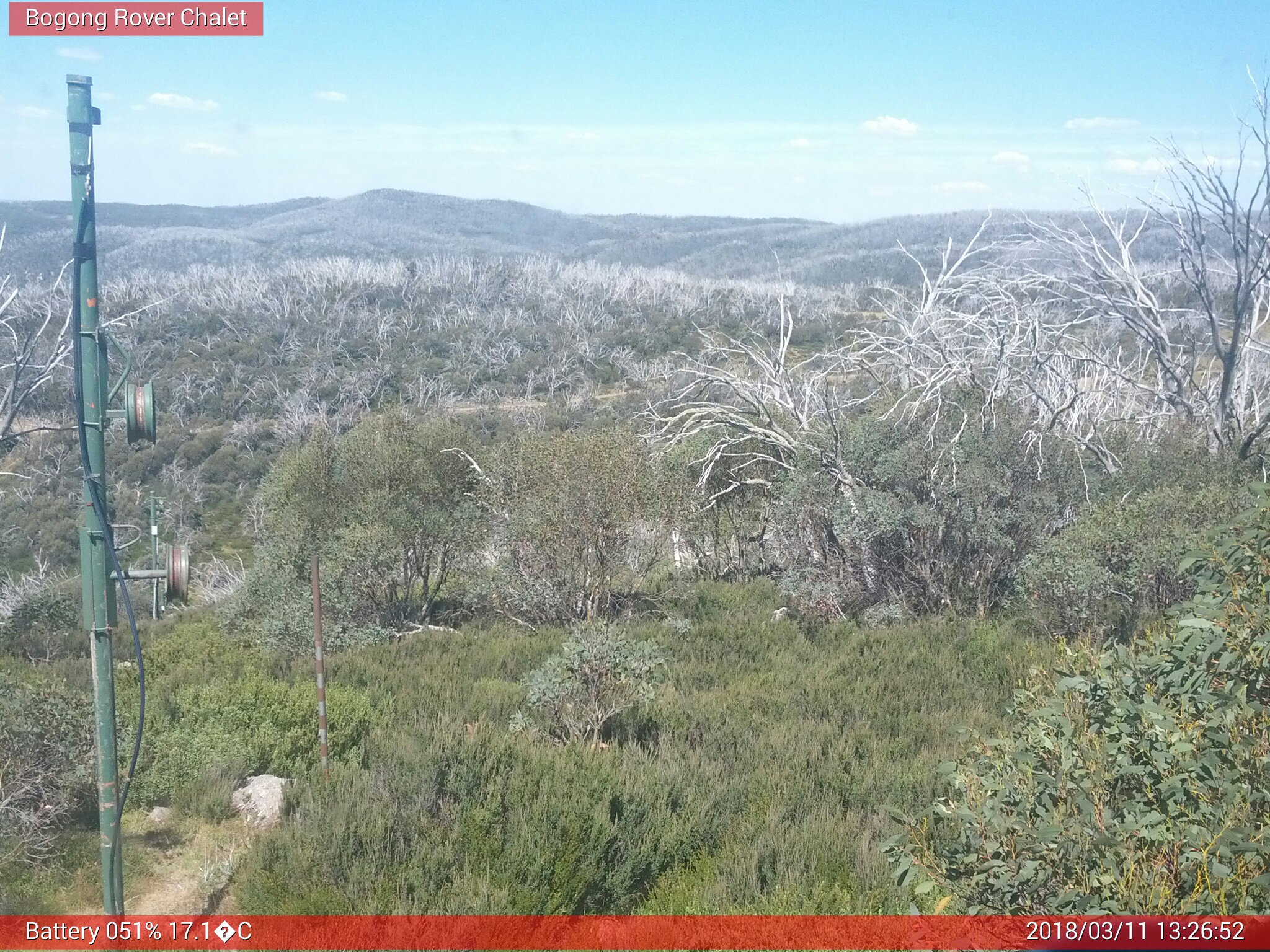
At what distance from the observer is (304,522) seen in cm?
1415

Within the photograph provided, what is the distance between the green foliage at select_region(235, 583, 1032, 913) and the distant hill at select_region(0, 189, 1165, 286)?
49.7 metres

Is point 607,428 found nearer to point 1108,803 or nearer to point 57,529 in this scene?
point 1108,803

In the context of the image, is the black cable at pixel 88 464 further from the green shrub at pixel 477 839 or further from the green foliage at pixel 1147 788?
the green foliage at pixel 1147 788

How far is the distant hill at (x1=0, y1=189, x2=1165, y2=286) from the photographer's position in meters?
77.2

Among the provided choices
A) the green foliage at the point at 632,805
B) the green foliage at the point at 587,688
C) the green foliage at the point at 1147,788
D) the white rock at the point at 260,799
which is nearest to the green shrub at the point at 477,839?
the green foliage at the point at 632,805

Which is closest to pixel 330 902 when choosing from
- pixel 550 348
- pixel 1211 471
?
pixel 1211 471

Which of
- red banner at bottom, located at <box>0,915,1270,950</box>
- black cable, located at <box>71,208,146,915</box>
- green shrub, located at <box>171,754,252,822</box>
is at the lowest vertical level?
green shrub, located at <box>171,754,252,822</box>

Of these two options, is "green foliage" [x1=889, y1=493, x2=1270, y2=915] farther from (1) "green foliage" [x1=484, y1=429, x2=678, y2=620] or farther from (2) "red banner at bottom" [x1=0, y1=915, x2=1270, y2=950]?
(1) "green foliage" [x1=484, y1=429, x2=678, y2=620]

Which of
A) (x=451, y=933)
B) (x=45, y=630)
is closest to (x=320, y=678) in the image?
(x=451, y=933)

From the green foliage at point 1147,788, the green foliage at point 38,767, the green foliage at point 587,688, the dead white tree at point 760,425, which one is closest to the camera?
the green foliage at point 1147,788

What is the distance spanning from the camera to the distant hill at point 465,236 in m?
77.2

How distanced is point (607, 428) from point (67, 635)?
25.8 ft

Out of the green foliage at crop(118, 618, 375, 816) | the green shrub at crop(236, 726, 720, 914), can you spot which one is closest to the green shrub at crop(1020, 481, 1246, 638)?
the green shrub at crop(236, 726, 720, 914)

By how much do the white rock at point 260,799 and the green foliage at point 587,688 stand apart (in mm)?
1871
